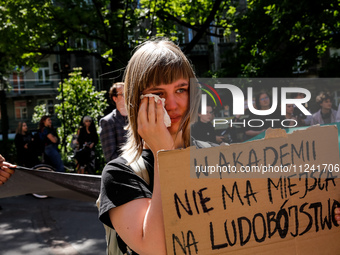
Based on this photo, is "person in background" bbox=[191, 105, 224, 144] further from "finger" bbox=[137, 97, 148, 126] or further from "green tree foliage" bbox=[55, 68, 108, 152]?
"green tree foliage" bbox=[55, 68, 108, 152]

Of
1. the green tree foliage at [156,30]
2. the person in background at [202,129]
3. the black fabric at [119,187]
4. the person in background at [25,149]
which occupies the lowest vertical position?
the person in background at [25,149]

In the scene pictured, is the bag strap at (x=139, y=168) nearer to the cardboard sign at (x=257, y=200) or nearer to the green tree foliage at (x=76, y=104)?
the cardboard sign at (x=257, y=200)

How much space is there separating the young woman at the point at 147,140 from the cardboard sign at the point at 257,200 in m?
0.06

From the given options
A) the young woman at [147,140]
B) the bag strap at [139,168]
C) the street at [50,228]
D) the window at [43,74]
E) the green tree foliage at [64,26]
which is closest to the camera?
the young woman at [147,140]

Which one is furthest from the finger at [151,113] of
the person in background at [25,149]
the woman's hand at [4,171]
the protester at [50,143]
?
the person in background at [25,149]

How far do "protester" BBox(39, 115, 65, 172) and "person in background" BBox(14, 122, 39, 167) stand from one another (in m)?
0.35

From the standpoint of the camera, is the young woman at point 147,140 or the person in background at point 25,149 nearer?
the young woman at point 147,140

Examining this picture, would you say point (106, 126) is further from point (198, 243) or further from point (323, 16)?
point (323, 16)

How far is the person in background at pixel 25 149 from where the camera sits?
8781 mm

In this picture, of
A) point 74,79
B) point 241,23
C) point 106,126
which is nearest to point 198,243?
point 106,126

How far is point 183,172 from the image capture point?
1.28 m

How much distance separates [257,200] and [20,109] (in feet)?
133

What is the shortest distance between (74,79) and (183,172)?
11446 mm

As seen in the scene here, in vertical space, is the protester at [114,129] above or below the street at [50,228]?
above
